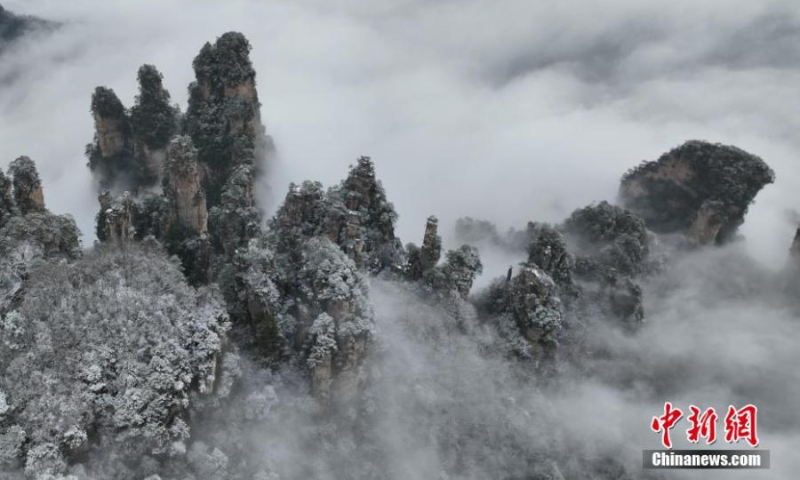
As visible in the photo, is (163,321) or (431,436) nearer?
(163,321)

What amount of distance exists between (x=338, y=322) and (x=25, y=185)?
2836cm

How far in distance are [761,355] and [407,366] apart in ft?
137

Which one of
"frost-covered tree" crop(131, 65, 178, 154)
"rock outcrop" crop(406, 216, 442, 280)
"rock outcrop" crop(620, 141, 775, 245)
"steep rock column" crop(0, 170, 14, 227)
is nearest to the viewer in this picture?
"steep rock column" crop(0, 170, 14, 227)

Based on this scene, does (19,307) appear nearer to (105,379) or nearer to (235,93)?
(105,379)

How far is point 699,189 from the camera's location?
8362cm

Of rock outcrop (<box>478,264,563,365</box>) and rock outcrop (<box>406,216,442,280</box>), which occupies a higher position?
rock outcrop (<box>406,216,442,280</box>)

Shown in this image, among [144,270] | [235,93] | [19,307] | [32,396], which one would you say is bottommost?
[32,396]

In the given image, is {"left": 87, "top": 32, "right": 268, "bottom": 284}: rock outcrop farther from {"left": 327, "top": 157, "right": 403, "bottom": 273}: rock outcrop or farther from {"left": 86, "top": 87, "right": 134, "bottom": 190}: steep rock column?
{"left": 327, "top": 157, "right": 403, "bottom": 273}: rock outcrop

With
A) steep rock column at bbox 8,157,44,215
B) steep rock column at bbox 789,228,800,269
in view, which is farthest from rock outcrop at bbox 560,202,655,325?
steep rock column at bbox 8,157,44,215

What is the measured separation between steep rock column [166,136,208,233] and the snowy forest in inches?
9.0

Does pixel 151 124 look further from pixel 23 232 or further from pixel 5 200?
pixel 23 232

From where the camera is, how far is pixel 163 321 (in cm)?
4575

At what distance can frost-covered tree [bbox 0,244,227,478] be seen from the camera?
40.3m

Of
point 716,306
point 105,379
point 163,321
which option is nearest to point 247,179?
point 163,321
